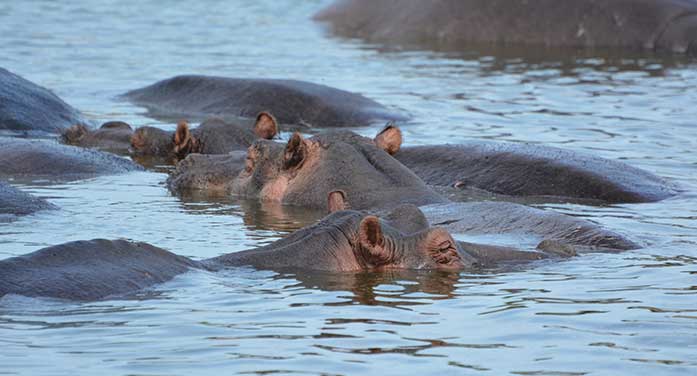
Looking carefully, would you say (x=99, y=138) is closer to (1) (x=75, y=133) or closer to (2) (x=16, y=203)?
(1) (x=75, y=133)

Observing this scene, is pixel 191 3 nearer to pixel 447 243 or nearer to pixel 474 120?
pixel 474 120

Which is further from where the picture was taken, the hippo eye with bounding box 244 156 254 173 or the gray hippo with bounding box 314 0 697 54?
the gray hippo with bounding box 314 0 697 54

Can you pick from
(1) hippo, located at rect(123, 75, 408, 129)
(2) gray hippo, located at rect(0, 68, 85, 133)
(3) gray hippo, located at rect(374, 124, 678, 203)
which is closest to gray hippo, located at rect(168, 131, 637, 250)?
(3) gray hippo, located at rect(374, 124, 678, 203)

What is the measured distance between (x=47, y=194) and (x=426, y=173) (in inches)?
99.5

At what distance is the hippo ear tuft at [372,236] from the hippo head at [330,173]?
2031 millimetres

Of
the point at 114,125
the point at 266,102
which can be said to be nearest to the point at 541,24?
the point at 266,102

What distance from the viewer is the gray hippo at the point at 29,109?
12797 mm

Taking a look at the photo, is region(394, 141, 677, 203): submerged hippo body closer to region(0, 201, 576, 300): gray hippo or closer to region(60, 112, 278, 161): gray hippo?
region(60, 112, 278, 161): gray hippo

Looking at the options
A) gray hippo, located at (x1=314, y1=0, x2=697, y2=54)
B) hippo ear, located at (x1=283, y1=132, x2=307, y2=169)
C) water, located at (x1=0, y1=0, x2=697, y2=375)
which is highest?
gray hippo, located at (x1=314, y1=0, x2=697, y2=54)

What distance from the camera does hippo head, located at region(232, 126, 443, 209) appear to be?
29.7 feet

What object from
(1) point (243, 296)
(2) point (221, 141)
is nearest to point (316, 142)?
(2) point (221, 141)

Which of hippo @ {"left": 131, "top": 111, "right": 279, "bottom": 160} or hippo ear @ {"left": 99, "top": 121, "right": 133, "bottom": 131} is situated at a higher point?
hippo ear @ {"left": 99, "top": 121, "right": 133, "bottom": 131}

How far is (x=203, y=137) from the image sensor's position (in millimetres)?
11695

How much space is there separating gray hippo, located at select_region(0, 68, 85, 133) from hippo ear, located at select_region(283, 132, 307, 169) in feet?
12.6
